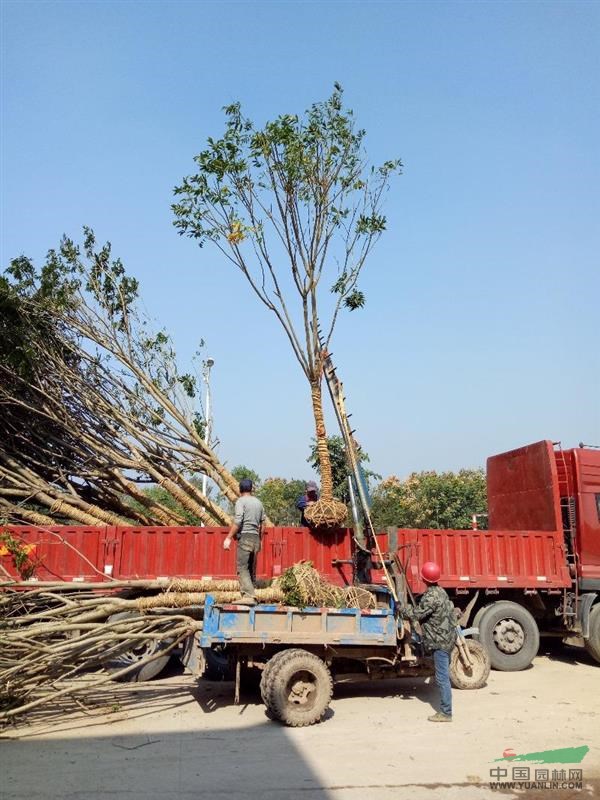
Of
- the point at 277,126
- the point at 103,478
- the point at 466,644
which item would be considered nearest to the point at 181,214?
the point at 277,126

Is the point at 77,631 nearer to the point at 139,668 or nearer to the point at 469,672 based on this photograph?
the point at 139,668

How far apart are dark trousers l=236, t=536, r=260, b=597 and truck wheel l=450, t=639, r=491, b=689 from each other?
9.19ft

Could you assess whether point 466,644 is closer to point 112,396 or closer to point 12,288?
point 112,396

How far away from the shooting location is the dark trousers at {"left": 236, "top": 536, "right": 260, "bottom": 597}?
7.39 metres

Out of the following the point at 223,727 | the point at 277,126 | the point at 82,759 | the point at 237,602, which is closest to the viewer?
the point at 82,759

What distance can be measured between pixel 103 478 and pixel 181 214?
5.04 m

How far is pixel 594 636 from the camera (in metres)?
9.62

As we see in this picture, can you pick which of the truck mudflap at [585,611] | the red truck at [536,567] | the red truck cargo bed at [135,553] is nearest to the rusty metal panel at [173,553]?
the red truck cargo bed at [135,553]

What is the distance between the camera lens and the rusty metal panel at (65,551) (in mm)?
9234

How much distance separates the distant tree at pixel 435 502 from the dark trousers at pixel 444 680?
17143mm

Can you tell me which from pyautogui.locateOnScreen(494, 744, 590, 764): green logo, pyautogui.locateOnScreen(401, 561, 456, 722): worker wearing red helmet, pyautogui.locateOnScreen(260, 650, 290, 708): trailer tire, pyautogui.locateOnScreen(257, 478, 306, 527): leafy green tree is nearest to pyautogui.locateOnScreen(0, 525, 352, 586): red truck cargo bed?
pyautogui.locateOnScreen(260, 650, 290, 708): trailer tire

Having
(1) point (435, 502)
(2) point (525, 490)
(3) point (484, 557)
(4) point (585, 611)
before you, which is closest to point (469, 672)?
(3) point (484, 557)

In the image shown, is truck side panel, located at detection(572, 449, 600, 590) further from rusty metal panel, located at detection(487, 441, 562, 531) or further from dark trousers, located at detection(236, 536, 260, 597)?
dark trousers, located at detection(236, 536, 260, 597)

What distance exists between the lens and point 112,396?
12672 millimetres
